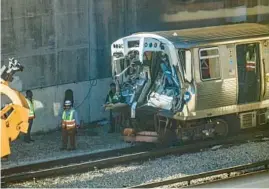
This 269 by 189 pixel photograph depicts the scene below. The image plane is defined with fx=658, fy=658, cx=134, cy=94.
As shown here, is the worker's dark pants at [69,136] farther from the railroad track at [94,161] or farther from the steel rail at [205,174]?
the steel rail at [205,174]

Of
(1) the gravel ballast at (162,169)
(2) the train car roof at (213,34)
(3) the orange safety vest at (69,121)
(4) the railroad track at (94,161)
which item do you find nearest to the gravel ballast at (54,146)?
Answer: (4) the railroad track at (94,161)

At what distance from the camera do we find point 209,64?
15.6 metres

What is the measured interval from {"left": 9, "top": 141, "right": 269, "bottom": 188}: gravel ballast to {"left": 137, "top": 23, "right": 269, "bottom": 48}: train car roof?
2584mm

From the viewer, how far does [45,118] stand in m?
17.8

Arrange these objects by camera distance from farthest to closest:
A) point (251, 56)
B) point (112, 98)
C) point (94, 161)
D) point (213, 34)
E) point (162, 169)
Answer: point (112, 98), point (251, 56), point (213, 34), point (94, 161), point (162, 169)

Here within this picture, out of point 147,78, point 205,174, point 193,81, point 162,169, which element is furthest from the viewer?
point 147,78

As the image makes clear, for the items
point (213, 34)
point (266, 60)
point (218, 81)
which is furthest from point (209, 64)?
point (266, 60)

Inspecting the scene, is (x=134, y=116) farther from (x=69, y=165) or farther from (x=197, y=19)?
(x=197, y=19)

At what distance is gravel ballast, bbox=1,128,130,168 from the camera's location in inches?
599

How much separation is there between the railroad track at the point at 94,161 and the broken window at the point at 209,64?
1.64m

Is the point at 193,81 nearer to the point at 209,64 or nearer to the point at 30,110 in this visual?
the point at 209,64

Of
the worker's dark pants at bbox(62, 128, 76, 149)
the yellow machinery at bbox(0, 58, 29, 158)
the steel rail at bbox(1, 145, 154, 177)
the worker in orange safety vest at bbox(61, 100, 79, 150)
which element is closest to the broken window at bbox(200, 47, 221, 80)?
the steel rail at bbox(1, 145, 154, 177)

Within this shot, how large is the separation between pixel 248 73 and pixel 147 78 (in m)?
2.59

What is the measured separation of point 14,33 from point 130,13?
3.83m
